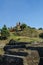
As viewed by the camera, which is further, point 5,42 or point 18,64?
point 5,42

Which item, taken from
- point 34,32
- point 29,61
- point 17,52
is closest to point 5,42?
point 34,32

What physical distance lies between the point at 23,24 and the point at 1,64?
24.8 meters

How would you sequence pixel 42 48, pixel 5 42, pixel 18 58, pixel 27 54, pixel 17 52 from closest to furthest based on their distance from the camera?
1. pixel 18 58
2. pixel 27 54
3. pixel 17 52
4. pixel 42 48
5. pixel 5 42

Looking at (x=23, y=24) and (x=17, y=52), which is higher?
(x=23, y=24)

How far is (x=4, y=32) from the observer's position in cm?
3206

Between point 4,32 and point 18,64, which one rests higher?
point 4,32

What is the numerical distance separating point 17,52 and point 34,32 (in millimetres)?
17579

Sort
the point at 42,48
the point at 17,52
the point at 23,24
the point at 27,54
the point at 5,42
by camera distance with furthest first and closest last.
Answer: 1. the point at 23,24
2. the point at 5,42
3. the point at 42,48
4. the point at 17,52
5. the point at 27,54

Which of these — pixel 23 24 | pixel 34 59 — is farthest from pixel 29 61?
pixel 23 24

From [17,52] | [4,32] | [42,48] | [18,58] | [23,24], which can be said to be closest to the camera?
[18,58]

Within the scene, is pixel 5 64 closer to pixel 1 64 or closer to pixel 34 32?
pixel 1 64

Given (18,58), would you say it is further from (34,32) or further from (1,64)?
(34,32)

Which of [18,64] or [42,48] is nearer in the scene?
[18,64]

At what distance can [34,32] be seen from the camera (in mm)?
33031
